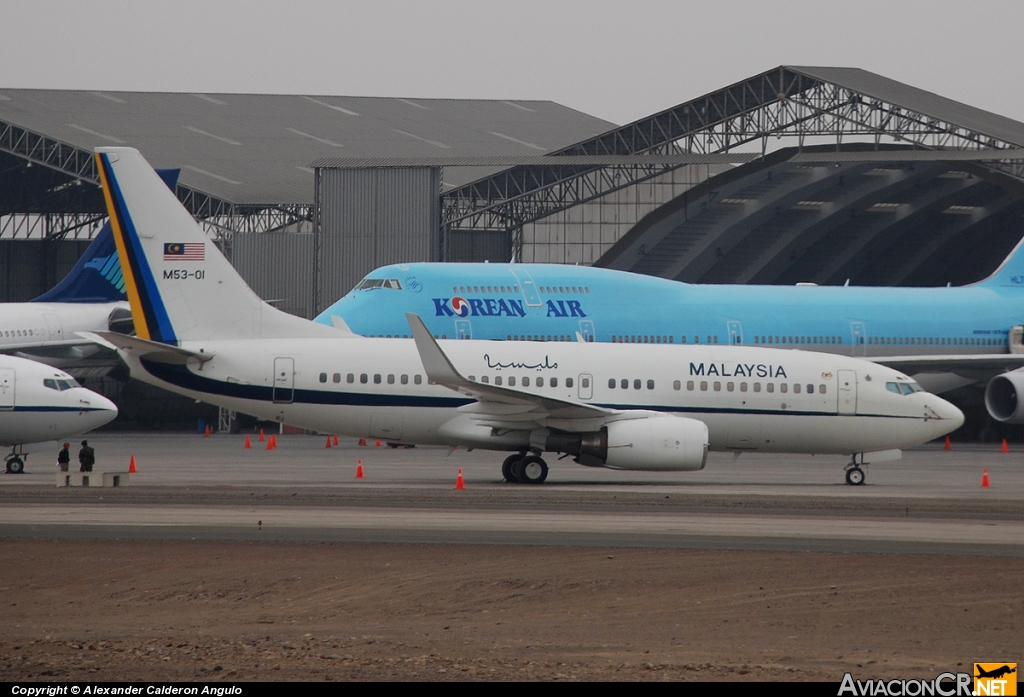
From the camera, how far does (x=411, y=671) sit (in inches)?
490

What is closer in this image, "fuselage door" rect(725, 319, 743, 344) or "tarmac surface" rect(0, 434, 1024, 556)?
"tarmac surface" rect(0, 434, 1024, 556)

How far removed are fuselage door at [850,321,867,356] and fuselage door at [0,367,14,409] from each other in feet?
89.7

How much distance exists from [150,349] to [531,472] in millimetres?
8718

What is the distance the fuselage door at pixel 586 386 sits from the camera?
30359mm

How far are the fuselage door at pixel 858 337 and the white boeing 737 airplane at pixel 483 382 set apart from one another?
46.9 ft

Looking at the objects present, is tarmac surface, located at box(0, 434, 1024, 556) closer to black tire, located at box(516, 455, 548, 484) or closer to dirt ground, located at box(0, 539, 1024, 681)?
black tire, located at box(516, 455, 548, 484)

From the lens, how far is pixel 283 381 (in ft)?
96.2

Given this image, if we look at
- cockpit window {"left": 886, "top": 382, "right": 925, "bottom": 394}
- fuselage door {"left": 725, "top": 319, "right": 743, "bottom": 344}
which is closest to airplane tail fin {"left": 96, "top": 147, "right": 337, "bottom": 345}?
cockpit window {"left": 886, "top": 382, "right": 925, "bottom": 394}

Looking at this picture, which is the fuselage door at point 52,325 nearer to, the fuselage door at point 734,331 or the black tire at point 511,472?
the fuselage door at point 734,331

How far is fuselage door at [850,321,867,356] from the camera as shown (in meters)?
45.9

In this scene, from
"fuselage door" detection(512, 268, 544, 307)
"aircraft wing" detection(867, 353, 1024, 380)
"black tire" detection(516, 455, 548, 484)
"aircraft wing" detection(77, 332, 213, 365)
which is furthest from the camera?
"aircraft wing" detection(867, 353, 1024, 380)

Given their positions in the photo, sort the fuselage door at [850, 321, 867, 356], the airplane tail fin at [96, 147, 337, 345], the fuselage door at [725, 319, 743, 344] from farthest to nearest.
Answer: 1. the fuselage door at [850, 321, 867, 356]
2. the fuselage door at [725, 319, 743, 344]
3. the airplane tail fin at [96, 147, 337, 345]

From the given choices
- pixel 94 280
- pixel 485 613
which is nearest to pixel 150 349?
pixel 485 613

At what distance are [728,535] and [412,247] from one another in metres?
39.2
